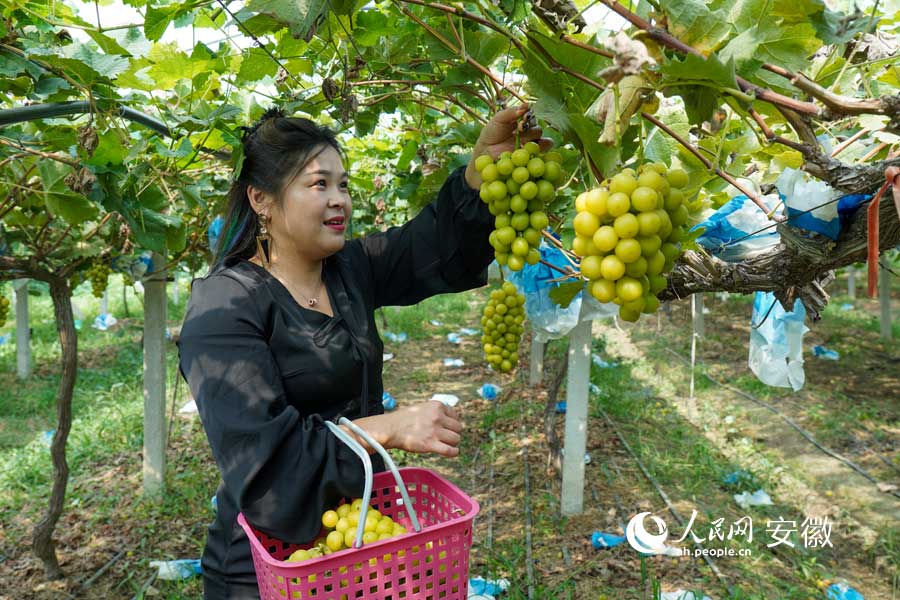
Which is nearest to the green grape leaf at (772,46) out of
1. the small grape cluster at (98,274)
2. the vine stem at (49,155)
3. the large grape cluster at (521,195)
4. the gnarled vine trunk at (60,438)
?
the large grape cluster at (521,195)

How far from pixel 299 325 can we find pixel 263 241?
358mm

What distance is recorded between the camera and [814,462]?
4.68 metres

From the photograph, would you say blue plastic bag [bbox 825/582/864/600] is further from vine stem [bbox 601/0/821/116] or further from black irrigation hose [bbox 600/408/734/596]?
vine stem [bbox 601/0/821/116]

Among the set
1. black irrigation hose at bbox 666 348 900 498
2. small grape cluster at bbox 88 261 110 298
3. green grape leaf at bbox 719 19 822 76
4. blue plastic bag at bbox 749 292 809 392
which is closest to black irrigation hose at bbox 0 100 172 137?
green grape leaf at bbox 719 19 822 76

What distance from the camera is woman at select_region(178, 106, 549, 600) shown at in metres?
1.31

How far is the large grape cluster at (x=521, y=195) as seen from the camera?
1149 mm

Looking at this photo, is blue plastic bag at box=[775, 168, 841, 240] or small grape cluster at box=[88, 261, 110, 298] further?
small grape cluster at box=[88, 261, 110, 298]

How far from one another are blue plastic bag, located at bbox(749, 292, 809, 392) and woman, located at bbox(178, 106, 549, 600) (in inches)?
55.4

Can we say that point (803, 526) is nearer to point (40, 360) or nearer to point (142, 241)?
point (142, 241)

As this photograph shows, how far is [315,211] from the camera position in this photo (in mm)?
1692

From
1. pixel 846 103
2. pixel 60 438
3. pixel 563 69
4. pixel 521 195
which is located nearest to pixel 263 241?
pixel 521 195

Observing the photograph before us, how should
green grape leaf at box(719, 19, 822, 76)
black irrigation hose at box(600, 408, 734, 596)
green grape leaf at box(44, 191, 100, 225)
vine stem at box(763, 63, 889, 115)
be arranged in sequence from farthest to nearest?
black irrigation hose at box(600, 408, 734, 596)
green grape leaf at box(44, 191, 100, 225)
green grape leaf at box(719, 19, 822, 76)
vine stem at box(763, 63, 889, 115)

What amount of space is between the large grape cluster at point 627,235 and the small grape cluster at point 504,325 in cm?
261

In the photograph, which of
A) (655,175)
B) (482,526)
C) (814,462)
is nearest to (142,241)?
(655,175)
